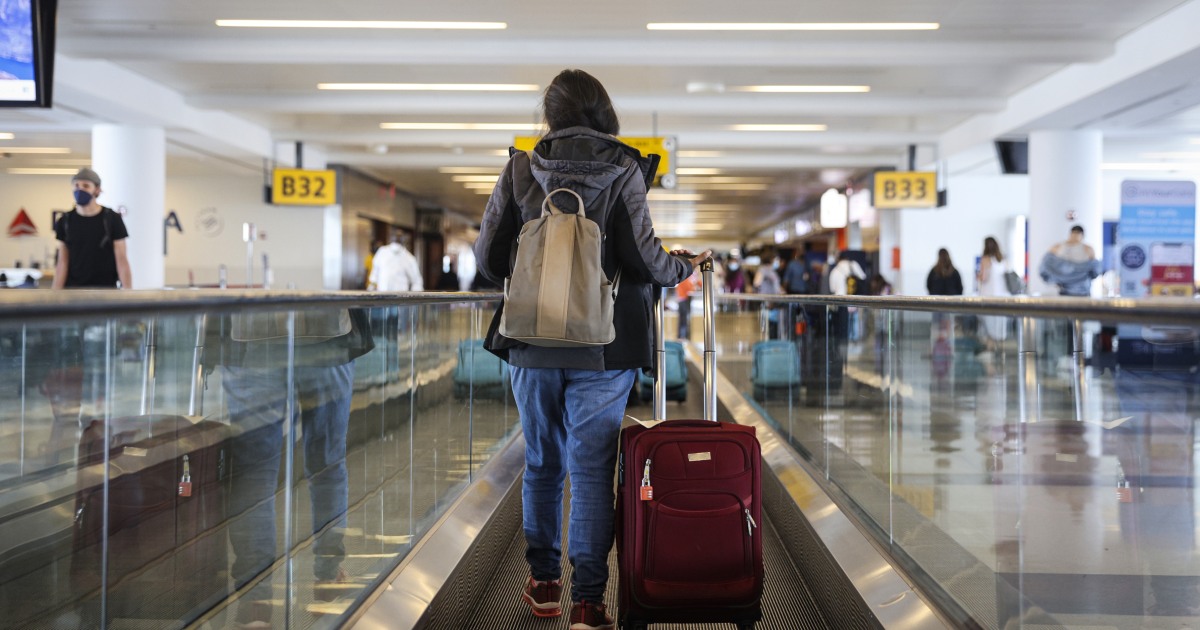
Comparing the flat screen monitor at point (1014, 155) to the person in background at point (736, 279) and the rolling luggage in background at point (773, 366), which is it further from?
the rolling luggage in background at point (773, 366)

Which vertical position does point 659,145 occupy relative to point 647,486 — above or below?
above

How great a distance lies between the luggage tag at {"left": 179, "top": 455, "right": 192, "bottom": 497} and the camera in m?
→ 2.15

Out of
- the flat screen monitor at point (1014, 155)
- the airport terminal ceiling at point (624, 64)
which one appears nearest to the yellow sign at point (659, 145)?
the airport terminal ceiling at point (624, 64)

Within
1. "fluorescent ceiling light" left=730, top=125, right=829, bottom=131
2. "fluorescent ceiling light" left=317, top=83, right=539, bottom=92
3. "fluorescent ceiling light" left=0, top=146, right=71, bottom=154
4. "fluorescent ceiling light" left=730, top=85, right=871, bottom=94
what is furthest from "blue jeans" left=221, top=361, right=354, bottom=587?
"fluorescent ceiling light" left=0, top=146, right=71, bottom=154

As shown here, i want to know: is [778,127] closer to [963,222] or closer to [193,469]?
[963,222]

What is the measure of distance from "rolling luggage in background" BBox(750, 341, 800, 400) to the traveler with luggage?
2.82 metres

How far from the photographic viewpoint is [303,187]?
62.6ft

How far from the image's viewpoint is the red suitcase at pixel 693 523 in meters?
2.75

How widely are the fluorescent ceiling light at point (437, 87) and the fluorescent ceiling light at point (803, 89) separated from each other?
2949mm

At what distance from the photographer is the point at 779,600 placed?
351 cm

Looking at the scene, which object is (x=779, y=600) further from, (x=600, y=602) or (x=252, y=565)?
(x=252, y=565)

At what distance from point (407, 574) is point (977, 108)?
14.1 meters

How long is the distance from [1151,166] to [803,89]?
1062cm

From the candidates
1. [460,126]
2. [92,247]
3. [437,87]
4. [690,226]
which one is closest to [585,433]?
[92,247]
